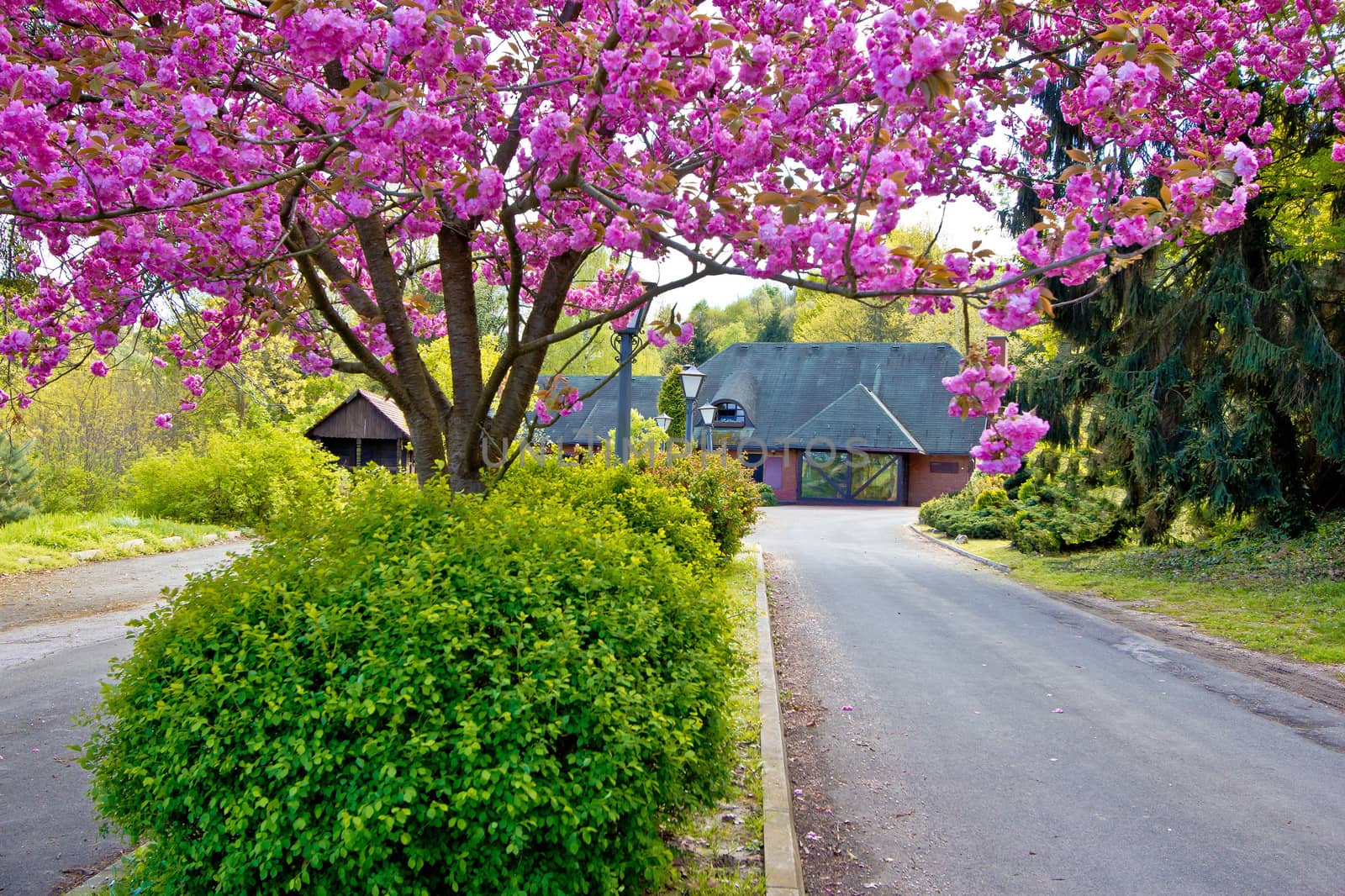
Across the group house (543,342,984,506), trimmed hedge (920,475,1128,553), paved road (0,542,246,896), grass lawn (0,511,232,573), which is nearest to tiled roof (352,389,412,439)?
house (543,342,984,506)

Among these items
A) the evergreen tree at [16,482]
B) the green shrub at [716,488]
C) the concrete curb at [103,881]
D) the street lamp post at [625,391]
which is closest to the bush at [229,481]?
the evergreen tree at [16,482]

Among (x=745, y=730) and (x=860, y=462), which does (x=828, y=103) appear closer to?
(x=745, y=730)

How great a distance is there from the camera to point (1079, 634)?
10.8 meters

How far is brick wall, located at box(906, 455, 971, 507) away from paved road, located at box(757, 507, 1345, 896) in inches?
1202

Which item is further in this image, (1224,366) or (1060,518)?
(1060,518)

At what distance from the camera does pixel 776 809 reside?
4.68 meters

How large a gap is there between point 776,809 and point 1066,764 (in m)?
2.38

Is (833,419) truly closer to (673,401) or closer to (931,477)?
(931,477)

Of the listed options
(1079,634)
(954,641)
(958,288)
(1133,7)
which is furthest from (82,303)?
(1079,634)

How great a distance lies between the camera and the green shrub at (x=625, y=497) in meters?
7.54

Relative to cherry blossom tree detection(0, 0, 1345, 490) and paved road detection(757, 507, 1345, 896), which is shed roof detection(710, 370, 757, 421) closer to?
paved road detection(757, 507, 1345, 896)

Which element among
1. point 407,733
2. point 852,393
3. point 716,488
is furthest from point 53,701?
point 852,393

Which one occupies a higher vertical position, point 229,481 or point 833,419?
point 833,419

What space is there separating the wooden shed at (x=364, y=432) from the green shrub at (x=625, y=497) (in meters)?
21.3
